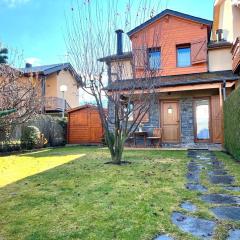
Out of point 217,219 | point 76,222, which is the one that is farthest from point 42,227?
point 217,219

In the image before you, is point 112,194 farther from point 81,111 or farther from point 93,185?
point 81,111

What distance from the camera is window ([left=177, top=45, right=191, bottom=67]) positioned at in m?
14.6

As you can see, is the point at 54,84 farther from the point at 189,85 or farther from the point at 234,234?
the point at 234,234

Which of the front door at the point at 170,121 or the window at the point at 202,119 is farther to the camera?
the front door at the point at 170,121

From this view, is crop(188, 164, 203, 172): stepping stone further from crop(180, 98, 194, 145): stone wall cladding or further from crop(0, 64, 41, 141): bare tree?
crop(0, 64, 41, 141): bare tree

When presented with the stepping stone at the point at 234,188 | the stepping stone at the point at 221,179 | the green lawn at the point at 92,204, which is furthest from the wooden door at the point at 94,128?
the stepping stone at the point at 234,188

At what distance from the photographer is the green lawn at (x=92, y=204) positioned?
295cm

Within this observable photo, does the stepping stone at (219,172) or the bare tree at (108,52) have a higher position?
the bare tree at (108,52)

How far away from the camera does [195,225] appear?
10.1 feet

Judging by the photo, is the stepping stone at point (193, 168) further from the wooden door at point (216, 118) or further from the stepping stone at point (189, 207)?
the wooden door at point (216, 118)

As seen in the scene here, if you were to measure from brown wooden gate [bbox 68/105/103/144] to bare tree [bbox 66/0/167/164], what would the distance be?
918 cm

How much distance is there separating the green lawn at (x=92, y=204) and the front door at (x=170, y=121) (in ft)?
25.3

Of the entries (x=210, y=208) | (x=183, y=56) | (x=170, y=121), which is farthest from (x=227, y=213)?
(x=183, y=56)

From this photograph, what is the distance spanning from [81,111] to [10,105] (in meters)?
6.88
